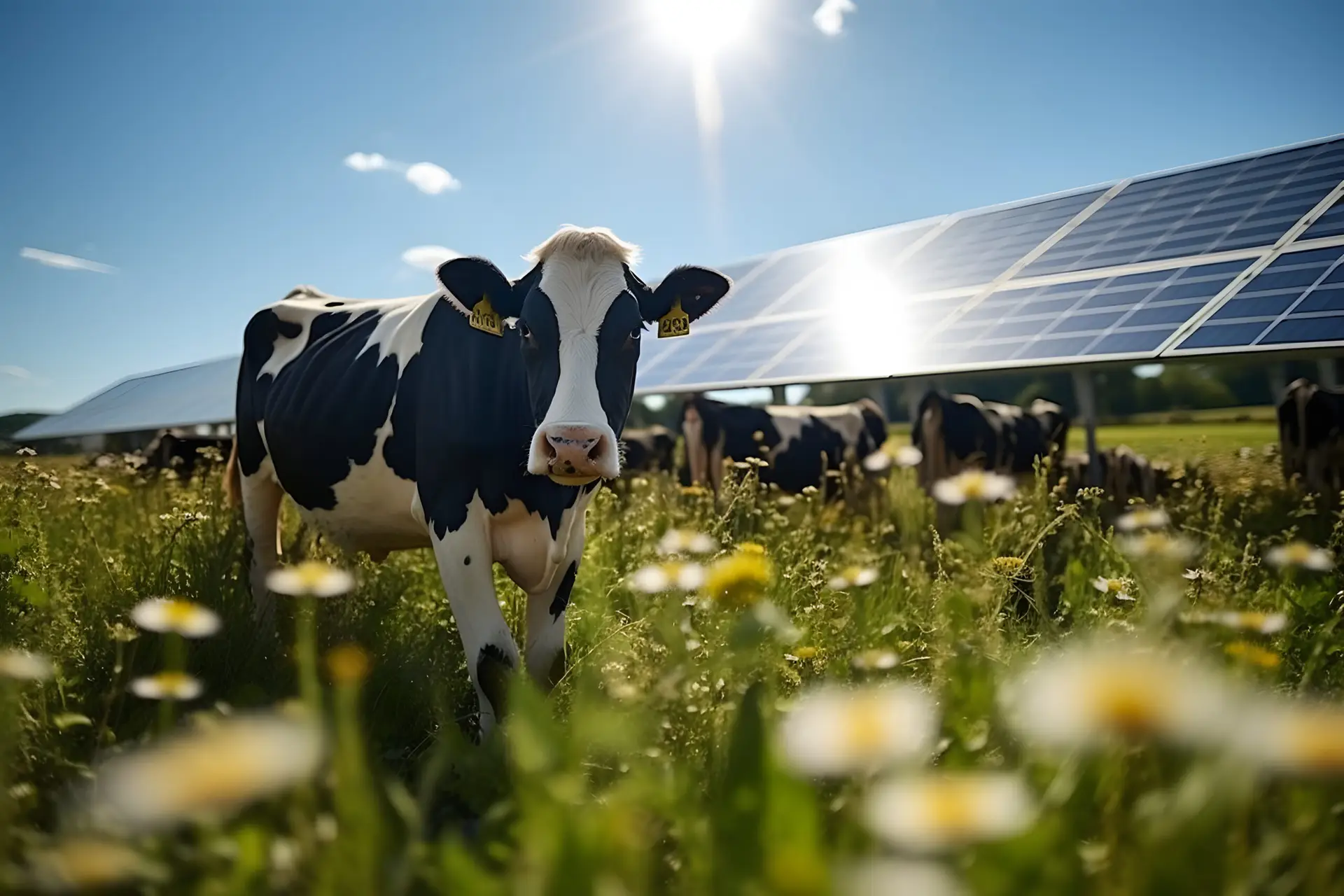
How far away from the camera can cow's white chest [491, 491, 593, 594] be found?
9.77 ft

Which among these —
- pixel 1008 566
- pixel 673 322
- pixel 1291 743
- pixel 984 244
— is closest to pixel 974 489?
pixel 1008 566

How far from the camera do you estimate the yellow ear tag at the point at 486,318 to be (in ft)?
9.84

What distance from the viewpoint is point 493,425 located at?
9.61ft

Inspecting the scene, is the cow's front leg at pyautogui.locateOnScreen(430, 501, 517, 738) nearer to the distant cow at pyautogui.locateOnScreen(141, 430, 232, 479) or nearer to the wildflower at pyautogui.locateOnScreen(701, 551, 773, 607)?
the wildflower at pyautogui.locateOnScreen(701, 551, 773, 607)

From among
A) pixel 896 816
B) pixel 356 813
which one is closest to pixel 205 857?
pixel 356 813

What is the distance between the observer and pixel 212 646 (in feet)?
9.11

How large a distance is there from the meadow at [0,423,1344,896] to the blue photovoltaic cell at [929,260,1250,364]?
325 cm

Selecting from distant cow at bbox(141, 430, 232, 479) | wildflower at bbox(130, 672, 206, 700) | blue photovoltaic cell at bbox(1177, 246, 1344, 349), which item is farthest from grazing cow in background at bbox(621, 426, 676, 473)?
wildflower at bbox(130, 672, 206, 700)

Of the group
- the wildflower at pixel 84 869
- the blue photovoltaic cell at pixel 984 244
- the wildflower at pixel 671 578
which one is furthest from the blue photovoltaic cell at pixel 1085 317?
the wildflower at pixel 84 869

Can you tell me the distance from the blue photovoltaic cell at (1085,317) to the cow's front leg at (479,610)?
493cm

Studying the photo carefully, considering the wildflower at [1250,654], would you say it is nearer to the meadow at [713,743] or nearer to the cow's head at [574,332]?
the meadow at [713,743]

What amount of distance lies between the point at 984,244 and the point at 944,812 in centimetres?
1075

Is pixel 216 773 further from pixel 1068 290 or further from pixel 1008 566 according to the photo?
pixel 1068 290

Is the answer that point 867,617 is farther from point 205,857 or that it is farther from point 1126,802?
point 205,857
